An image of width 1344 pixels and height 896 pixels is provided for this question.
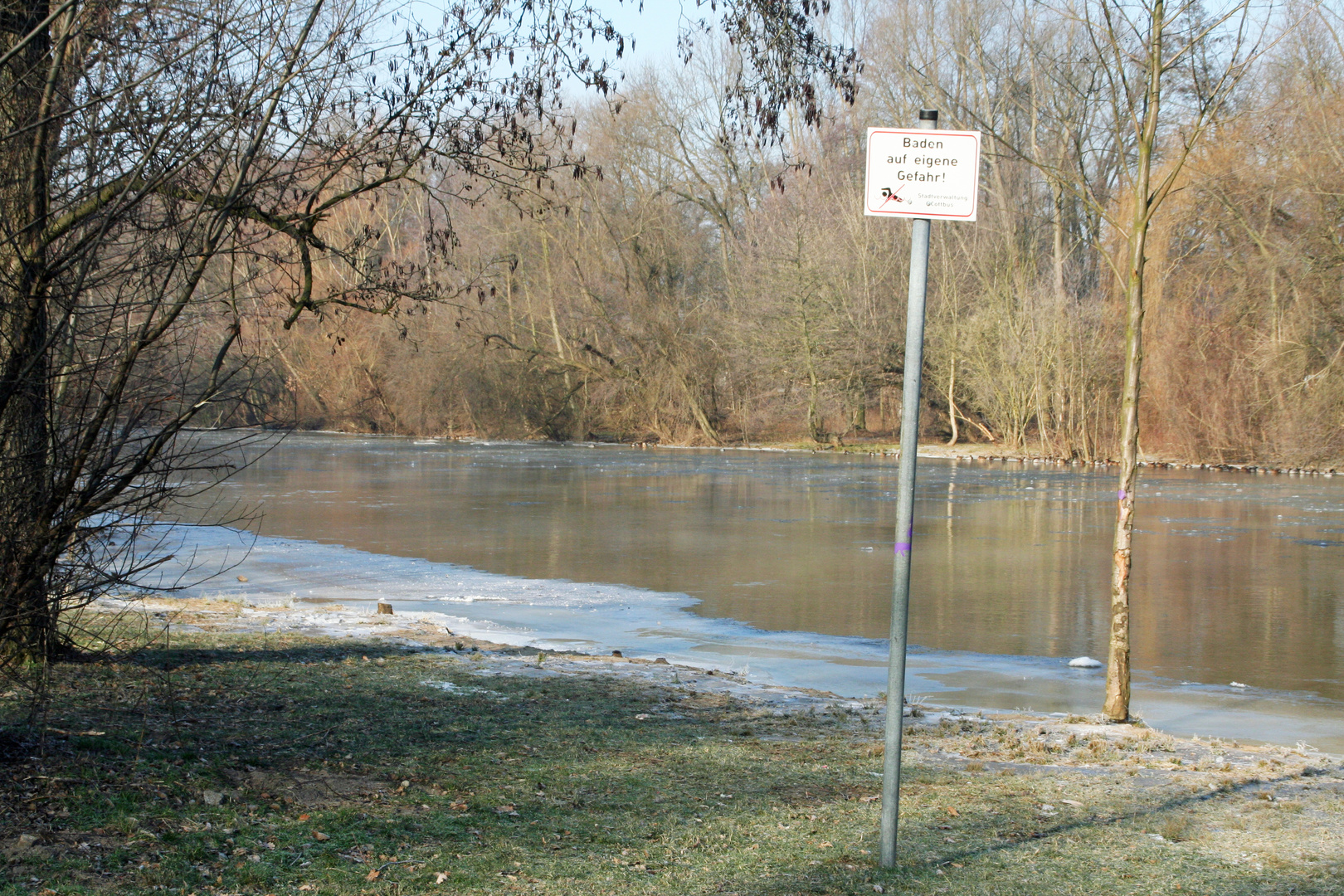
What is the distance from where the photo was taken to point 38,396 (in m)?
5.03

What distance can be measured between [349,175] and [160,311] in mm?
3828

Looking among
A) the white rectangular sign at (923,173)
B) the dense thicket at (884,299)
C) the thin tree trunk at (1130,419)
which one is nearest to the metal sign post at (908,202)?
the white rectangular sign at (923,173)

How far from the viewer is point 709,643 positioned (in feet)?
39.9

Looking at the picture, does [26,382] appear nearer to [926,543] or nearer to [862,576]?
[862,576]

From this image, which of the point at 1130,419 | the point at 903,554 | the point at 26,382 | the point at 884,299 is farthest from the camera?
the point at 884,299

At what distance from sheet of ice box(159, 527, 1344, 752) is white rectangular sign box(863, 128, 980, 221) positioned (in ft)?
12.9

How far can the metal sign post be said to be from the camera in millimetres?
4469

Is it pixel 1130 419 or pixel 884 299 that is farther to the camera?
pixel 884 299

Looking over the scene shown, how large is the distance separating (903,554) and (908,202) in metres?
1.31

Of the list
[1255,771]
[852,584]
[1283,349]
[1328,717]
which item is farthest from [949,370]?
[1255,771]

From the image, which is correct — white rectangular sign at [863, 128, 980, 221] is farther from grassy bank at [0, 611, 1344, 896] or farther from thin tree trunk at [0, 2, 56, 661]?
thin tree trunk at [0, 2, 56, 661]

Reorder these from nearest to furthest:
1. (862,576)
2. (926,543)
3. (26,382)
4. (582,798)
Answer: (26,382) → (582,798) → (862,576) → (926,543)

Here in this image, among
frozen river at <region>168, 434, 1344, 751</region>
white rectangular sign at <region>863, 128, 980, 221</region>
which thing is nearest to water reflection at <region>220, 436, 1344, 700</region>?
frozen river at <region>168, 434, 1344, 751</region>

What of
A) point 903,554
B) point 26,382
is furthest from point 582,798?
point 26,382
